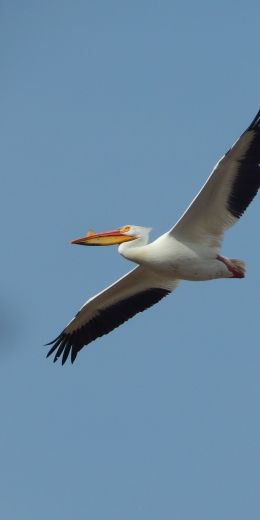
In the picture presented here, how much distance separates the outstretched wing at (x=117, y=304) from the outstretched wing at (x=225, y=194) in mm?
1095

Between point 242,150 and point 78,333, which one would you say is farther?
point 78,333

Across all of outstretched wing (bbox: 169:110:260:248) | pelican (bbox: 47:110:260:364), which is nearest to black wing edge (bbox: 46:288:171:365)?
pelican (bbox: 47:110:260:364)

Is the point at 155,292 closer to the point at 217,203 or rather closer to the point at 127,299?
the point at 127,299

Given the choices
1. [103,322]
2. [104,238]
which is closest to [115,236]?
[104,238]

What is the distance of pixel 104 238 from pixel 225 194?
6.55 feet

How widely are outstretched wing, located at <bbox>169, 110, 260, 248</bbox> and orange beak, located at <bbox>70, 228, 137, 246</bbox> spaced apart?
98cm

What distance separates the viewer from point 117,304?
1738 cm

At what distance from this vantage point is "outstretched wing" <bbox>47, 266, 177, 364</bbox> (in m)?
17.1

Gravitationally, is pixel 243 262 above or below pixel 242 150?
below

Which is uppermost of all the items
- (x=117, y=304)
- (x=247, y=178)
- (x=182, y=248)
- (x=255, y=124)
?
(x=255, y=124)

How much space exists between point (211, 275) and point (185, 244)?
46 cm

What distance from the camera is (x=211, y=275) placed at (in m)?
16.2

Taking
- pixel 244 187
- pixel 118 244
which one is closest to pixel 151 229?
pixel 118 244

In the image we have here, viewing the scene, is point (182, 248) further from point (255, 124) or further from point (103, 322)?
point (103, 322)
